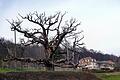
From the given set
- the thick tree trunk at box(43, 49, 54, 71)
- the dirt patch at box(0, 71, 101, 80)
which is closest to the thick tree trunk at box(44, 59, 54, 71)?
the thick tree trunk at box(43, 49, 54, 71)

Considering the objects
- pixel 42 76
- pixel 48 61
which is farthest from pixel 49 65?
pixel 42 76

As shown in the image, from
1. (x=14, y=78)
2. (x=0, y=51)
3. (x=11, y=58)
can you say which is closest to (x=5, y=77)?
(x=14, y=78)

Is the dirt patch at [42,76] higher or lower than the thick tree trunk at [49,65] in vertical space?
lower

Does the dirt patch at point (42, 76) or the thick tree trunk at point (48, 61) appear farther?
the thick tree trunk at point (48, 61)

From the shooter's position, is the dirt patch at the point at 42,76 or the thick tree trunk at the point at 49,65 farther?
the thick tree trunk at the point at 49,65

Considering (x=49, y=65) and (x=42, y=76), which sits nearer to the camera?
(x=42, y=76)

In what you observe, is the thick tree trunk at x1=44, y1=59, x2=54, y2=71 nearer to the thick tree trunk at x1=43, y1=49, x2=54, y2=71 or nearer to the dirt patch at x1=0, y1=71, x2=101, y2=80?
the thick tree trunk at x1=43, y1=49, x2=54, y2=71

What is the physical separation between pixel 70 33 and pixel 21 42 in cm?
712

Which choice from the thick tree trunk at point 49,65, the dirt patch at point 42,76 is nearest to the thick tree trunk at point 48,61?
the thick tree trunk at point 49,65

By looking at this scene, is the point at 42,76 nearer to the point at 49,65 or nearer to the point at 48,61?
the point at 48,61

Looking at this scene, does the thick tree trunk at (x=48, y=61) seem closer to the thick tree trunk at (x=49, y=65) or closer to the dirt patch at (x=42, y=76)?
the thick tree trunk at (x=49, y=65)

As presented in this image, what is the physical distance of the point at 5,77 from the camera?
2369cm

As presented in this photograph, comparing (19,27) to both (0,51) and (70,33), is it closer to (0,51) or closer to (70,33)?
(70,33)

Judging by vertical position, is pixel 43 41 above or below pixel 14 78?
above
